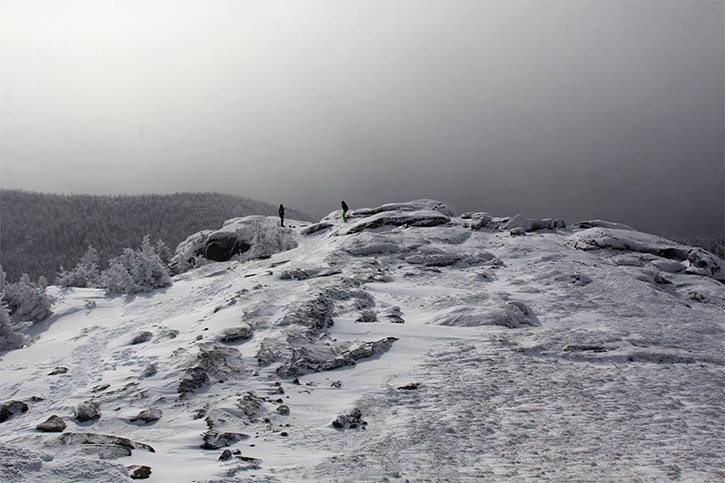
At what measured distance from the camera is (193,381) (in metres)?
11.6

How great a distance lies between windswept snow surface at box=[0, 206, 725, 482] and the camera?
324 inches

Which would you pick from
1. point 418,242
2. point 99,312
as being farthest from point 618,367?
point 99,312

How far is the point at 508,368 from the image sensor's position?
43.0 ft

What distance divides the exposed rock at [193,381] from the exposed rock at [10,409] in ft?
13.0

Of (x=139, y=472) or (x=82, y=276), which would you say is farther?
(x=82, y=276)

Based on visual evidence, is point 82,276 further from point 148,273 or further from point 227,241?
point 227,241

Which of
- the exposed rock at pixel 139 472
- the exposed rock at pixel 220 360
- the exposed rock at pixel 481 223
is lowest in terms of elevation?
the exposed rock at pixel 220 360

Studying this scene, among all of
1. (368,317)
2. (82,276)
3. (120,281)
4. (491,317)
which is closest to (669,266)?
(491,317)

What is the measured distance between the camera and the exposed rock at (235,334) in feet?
48.0

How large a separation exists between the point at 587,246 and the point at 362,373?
922 inches

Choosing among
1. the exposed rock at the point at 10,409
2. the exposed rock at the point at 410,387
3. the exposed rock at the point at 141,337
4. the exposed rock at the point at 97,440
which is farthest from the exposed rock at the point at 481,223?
the exposed rock at the point at 97,440

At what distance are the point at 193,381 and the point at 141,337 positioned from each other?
5.97 meters

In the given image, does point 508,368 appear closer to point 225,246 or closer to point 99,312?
point 99,312

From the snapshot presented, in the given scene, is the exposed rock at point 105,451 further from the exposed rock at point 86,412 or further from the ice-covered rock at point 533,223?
the ice-covered rock at point 533,223
